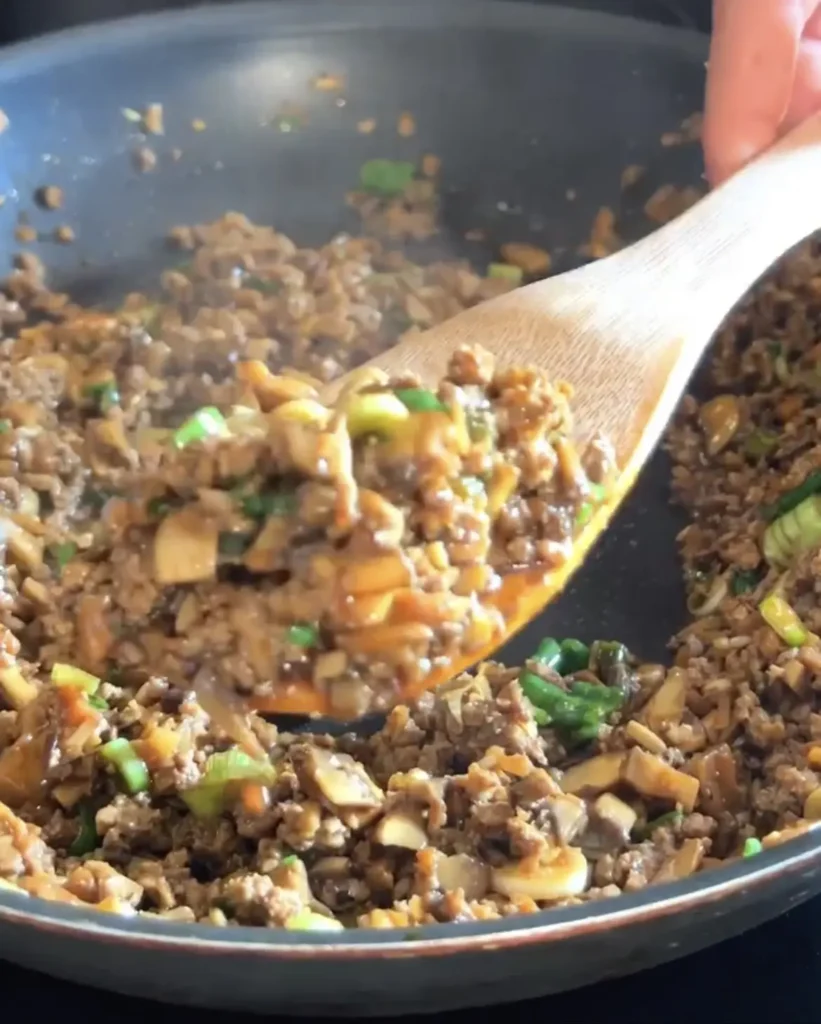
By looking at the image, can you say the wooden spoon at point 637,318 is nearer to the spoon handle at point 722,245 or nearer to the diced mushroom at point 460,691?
the spoon handle at point 722,245

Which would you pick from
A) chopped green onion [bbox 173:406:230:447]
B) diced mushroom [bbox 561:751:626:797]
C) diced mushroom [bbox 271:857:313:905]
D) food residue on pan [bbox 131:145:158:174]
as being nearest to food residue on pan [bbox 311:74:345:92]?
food residue on pan [bbox 131:145:158:174]

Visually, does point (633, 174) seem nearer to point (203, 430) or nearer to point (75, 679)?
point (203, 430)

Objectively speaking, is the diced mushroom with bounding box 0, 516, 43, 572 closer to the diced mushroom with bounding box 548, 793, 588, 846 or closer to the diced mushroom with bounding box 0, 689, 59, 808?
the diced mushroom with bounding box 0, 689, 59, 808

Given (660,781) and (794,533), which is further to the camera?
(794,533)

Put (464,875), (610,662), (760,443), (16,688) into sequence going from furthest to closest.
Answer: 1. (760,443)
2. (610,662)
3. (16,688)
4. (464,875)

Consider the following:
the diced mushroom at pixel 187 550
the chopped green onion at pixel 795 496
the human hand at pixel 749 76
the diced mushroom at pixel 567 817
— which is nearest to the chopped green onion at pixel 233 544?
the diced mushroom at pixel 187 550

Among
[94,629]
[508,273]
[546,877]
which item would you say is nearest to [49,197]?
[508,273]

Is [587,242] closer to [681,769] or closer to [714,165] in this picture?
[714,165]
